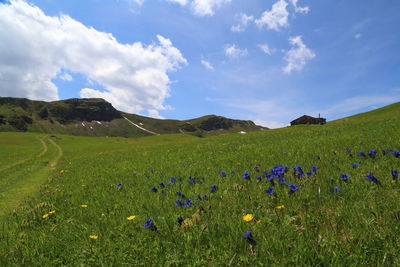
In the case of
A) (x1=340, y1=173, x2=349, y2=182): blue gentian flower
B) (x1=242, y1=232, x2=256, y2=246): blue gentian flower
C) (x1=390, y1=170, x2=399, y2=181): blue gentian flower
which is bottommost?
(x1=242, y1=232, x2=256, y2=246): blue gentian flower

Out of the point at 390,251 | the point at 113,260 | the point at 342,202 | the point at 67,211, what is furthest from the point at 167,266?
the point at 67,211

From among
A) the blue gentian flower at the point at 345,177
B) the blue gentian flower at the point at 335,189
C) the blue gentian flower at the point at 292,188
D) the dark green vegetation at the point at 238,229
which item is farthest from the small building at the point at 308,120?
the blue gentian flower at the point at 292,188

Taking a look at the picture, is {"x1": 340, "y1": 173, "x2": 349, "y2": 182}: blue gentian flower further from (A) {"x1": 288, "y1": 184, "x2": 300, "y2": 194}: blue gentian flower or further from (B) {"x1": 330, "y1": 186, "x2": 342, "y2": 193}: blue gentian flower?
(A) {"x1": 288, "y1": 184, "x2": 300, "y2": 194}: blue gentian flower

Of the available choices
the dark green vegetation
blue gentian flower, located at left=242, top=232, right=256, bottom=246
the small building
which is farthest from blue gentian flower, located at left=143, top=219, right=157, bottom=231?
the small building

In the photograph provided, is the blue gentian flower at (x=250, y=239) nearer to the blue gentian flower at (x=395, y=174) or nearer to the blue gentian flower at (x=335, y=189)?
the blue gentian flower at (x=335, y=189)

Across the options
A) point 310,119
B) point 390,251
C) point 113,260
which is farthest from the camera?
point 310,119

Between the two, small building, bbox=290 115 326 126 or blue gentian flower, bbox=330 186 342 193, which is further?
small building, bbox=290 115 326 126

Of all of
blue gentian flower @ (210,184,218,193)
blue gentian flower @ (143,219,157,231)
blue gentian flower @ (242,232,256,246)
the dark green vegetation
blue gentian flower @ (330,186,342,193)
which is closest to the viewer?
the dark green vegetation

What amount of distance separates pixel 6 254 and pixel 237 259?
11.7ft

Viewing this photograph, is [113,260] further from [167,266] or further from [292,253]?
[292,253]

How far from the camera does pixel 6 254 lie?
126 inches

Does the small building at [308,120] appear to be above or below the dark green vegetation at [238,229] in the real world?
above

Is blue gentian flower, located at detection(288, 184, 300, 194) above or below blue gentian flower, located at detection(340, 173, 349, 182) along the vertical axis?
below

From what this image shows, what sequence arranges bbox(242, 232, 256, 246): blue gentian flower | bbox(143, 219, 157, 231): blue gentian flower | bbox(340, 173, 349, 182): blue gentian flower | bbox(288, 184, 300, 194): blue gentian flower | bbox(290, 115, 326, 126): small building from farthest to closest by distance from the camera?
bbox(290, 115, 326, 126): small building, bbox(340, 173, 349, 182): blue gentian flower, bbox(288, 184, 300, 194): blue gentian flower, bbox(143, 219, 157, 231): blue gentian flower, bbox(242, 232, 256, 246): blue gentian flower
